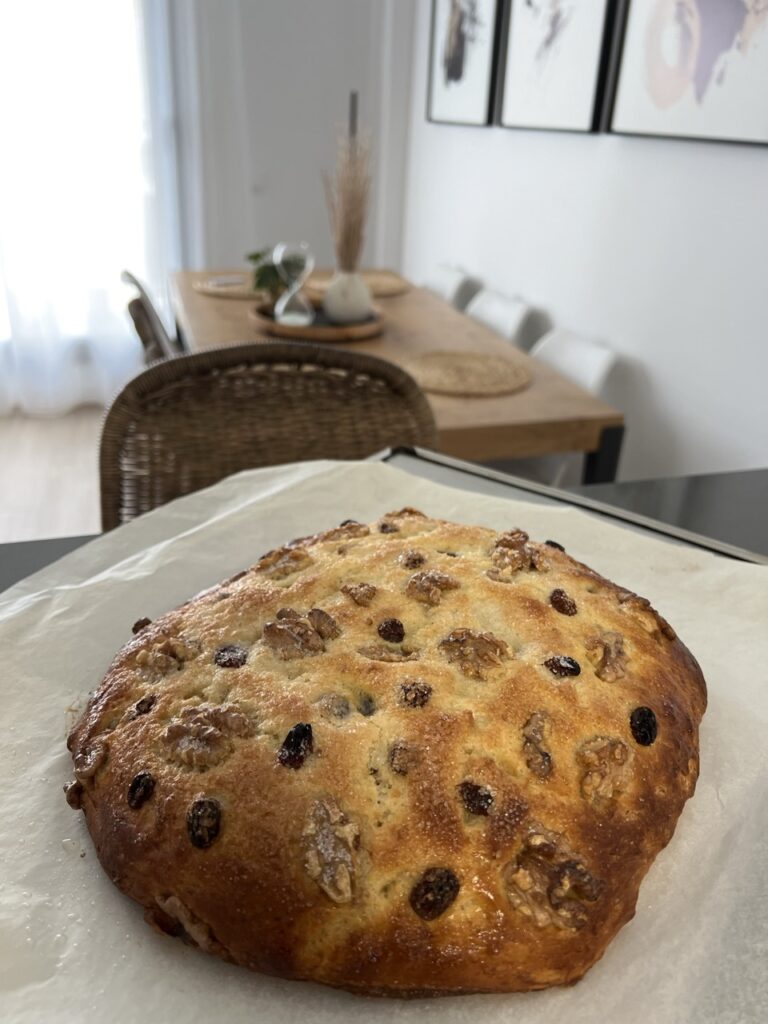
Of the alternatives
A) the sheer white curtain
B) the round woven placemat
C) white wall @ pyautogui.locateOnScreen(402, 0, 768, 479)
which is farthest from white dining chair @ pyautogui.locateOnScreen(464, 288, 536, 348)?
the sheer white curtain

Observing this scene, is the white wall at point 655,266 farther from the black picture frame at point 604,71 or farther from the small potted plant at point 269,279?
the small potted plant at point 269,279

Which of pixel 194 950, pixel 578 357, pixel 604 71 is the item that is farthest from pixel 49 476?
pixel 194 950

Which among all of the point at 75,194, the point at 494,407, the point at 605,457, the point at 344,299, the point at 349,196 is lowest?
the point at 605,457

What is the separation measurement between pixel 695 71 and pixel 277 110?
260 centimetres

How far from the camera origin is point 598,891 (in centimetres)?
54

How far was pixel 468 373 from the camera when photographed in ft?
6.79

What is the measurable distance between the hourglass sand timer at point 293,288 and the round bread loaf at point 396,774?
1795mm

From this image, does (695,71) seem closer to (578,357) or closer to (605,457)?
(578,357)

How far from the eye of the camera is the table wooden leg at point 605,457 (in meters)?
1.87

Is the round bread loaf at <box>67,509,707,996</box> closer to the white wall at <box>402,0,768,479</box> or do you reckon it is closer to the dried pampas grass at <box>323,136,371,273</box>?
the white wall at <box>402,0,768,479</box>

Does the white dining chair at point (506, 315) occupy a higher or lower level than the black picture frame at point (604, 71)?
lower

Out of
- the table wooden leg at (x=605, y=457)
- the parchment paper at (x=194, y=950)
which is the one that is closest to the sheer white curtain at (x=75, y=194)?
the table wooden leg at (x=605, y=457)

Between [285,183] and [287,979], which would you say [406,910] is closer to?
[287,979]

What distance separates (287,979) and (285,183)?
13.4ft
